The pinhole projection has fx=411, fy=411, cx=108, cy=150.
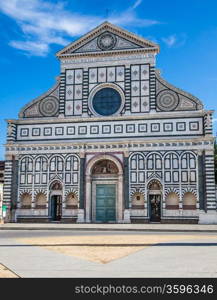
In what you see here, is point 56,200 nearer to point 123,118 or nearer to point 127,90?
point 123,118

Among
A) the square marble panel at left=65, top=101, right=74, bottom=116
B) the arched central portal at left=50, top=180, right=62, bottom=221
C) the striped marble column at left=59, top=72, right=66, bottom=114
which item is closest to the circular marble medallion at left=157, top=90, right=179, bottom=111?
the square marble panel at left=65, top=101, right=74, bottom=116

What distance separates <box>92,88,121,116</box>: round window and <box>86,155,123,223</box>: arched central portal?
4.12 metres

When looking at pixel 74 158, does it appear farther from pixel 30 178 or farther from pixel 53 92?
pixel 53 92

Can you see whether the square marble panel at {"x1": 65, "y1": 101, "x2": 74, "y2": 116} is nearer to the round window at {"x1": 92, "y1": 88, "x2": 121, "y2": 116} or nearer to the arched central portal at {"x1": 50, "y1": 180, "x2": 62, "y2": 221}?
the round window at {"x1": 92, "y1": 88, "x2": 121, "y2": 116}

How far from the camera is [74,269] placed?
8.80 metres

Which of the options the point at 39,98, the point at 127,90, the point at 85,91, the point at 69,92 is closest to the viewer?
the point at 127,90

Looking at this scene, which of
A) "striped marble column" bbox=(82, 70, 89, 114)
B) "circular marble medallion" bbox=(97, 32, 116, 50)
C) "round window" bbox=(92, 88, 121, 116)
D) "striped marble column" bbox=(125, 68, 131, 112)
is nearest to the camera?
"striped marble column" bbox=(125, 68, 131, 112)

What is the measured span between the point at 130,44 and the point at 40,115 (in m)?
10.2

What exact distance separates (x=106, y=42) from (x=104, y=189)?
13.1 metres

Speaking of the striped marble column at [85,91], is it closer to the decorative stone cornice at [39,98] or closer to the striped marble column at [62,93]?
the striped marble column at [62,93]

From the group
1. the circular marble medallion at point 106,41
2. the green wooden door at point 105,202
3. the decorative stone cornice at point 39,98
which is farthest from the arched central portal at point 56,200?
the circular marble medallion at point 106,41

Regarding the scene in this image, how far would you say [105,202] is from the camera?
114ft

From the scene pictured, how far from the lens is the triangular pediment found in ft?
118

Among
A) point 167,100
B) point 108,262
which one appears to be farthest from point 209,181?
point 108,262
